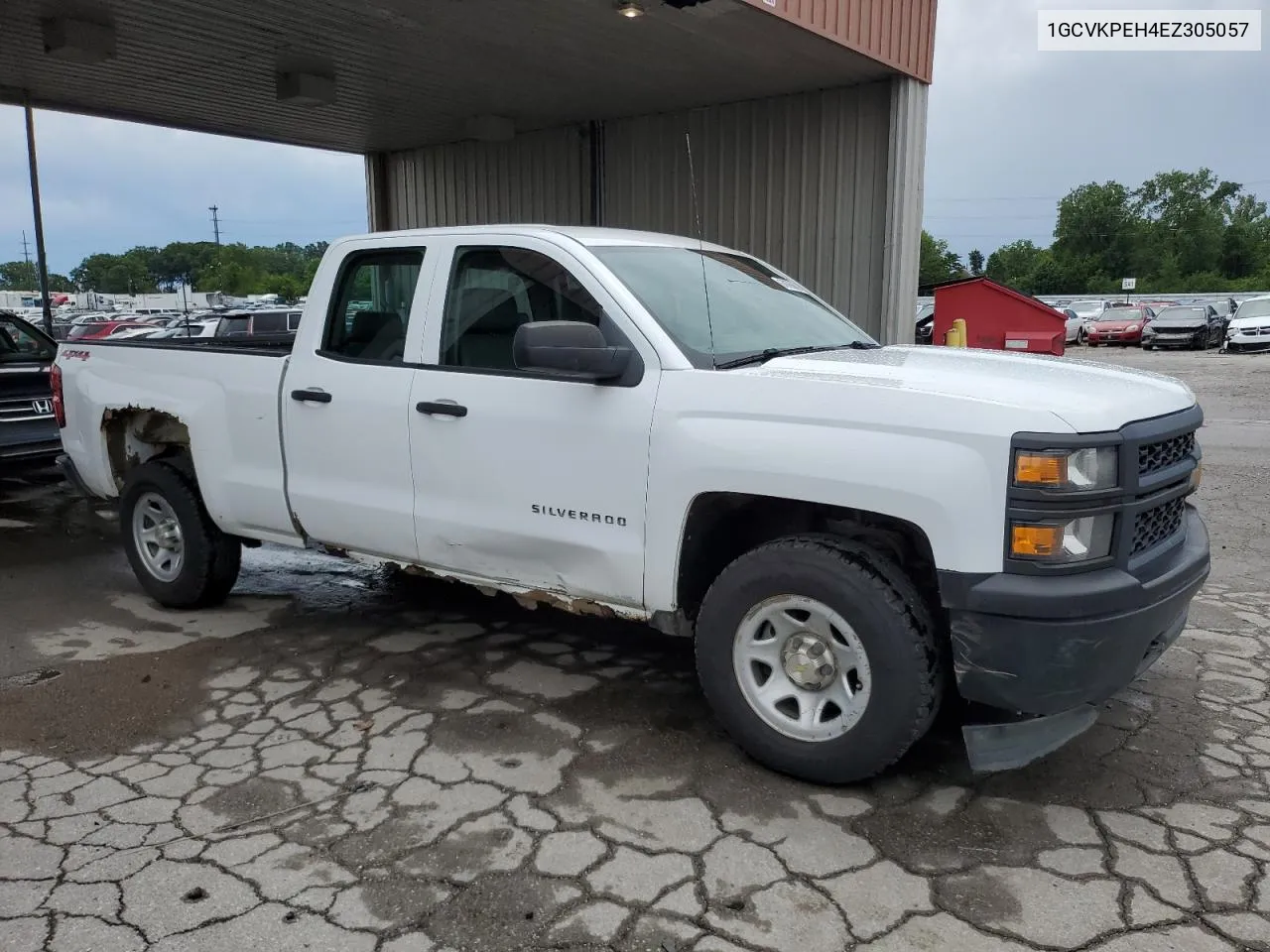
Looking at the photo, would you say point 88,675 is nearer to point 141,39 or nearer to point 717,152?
point 141,39

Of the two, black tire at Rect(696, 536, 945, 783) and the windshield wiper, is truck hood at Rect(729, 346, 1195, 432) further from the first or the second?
black tire at Rect(696, 536, 945, 783)

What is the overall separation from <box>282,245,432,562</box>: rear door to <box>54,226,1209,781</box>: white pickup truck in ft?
0.05

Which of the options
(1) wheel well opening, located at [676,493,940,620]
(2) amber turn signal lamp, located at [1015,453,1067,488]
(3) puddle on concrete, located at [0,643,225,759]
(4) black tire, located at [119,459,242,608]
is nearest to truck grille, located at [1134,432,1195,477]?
(2) amber turn signal lamp, located at [1015,453,1067,488]

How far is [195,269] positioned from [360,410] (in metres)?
73.1

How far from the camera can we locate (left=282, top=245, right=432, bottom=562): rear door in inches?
170

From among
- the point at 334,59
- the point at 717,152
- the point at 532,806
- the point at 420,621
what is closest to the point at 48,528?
the point at 420,621

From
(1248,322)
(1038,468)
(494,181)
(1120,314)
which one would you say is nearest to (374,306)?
(1038,468)

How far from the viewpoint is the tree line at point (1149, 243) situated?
8081cm

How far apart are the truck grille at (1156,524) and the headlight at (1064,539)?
14cm

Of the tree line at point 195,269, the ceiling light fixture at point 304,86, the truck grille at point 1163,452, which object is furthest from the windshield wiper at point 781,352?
the tree line at point 195,269

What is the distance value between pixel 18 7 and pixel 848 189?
24.8 ft

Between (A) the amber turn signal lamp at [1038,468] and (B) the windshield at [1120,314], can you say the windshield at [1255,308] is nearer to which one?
(B) the windshield at [1120,314]

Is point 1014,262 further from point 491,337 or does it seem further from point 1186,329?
point 491,337

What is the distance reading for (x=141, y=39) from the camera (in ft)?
29.1
